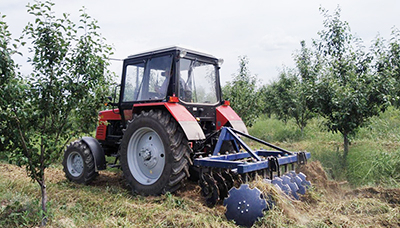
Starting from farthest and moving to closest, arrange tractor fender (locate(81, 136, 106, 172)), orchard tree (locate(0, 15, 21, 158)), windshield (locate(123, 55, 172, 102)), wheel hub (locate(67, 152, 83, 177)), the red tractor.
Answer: wheel hub (locate(67, 152, 83, 177)) < tractor fender (locate(81, 136, 106, 172)) < windshield (locate(123, 55, 172, 102)) < the red tractor < orchard tree (locate(0, 15, 21, 158))

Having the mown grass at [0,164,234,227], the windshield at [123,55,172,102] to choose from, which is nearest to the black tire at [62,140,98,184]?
the mown grass at [0,164,234,227]

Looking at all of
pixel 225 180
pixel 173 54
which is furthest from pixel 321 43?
pixel 225 180

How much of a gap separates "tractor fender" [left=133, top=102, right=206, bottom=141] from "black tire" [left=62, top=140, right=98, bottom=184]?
5.80ft

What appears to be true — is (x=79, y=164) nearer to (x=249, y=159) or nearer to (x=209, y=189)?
(x=209, y=189)

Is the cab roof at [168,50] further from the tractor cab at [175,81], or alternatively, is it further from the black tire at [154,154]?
the black tire at [154,154]

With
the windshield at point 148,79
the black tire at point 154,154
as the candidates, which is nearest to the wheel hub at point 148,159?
the black tire at point 154,154

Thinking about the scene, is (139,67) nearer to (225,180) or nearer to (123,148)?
(123,148)

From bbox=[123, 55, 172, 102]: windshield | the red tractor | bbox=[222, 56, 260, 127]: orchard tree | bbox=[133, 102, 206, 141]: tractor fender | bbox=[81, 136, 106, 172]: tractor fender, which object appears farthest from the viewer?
bbox=[222, 56, 260, 127]: orchard tree

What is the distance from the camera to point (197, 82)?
18.0 feet

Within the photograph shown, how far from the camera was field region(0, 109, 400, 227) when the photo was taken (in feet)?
11.7

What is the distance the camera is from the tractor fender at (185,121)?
14.7ft

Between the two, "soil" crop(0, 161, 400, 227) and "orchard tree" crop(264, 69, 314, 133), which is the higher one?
"orchard tree" crop(264, 69, 314, 133)

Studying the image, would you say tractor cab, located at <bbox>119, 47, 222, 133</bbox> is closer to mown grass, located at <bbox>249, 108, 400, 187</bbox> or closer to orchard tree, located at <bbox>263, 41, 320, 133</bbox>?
mown grass, located at <bbox>249, 108, 400, 187</bbox>

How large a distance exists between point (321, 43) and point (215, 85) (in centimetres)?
363
